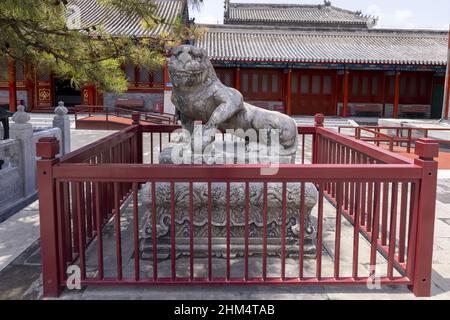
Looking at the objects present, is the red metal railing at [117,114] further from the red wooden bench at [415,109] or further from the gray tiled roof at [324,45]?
the red wooden bench at [415,109]

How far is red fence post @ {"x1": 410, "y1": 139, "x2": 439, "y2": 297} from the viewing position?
261cm

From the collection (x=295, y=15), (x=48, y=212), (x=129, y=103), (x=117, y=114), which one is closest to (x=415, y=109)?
(x=129, y=103)

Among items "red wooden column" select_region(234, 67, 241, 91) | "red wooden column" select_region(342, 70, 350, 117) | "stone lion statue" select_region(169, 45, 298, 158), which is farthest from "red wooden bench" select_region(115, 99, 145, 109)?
"stone lion statue" select_region(169, 45, 298, 158)

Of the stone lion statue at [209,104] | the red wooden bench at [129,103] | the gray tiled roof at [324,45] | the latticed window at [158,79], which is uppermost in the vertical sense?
the gray tiled roof at [324,45]

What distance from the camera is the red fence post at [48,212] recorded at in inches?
101

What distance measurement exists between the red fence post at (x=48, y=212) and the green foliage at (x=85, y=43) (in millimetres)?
1842

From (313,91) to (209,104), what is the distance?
59.9ft

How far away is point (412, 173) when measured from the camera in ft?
8.61

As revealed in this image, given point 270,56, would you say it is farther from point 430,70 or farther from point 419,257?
point 419,257

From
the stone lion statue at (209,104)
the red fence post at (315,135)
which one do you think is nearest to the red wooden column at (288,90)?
the red fence post at (315,135)

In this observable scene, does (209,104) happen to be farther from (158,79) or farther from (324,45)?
(324,45)
